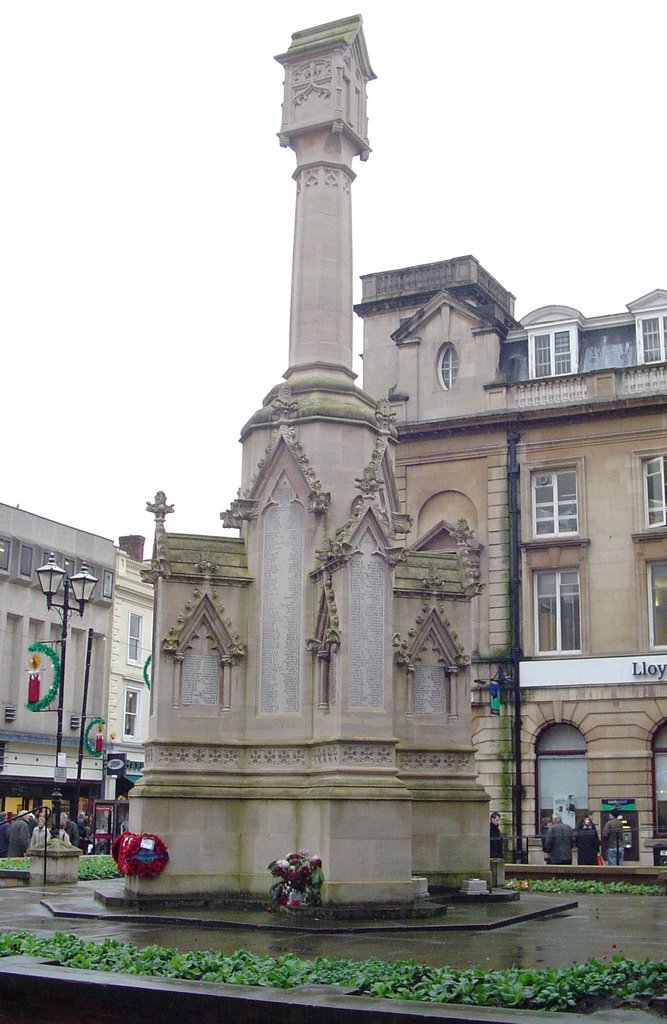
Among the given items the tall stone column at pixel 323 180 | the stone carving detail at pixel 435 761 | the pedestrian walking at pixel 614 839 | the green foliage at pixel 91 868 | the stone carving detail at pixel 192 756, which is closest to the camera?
the stone carving detail at pixel 192 756

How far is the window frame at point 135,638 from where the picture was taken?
59.5 metres

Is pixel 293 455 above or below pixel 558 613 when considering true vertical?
below

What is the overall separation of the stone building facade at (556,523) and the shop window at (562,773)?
0.05 meters

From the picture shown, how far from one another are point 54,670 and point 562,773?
70.6ft

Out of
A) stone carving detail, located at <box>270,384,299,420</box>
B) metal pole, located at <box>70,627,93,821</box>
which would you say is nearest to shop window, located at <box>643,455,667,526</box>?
metal pole, located at <box>70,627,93,821</box>

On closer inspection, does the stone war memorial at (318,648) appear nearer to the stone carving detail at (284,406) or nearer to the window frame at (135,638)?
the stone carving detail at (284,406)

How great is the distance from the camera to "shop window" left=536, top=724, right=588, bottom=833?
3878cm

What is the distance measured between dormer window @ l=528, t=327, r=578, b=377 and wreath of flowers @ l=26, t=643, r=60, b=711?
21.0m

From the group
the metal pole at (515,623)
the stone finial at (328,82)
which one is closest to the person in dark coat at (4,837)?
the metal pole at (515,623)

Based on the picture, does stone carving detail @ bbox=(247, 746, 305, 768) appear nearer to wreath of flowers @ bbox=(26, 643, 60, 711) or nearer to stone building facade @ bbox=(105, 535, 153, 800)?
wreath of flowers @ bbox=(26, 643, 60, 711)

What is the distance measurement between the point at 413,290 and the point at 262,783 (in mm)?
30488

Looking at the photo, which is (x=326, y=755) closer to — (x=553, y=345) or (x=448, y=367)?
(x=448, y=367)

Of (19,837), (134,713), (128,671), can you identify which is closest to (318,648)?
(19,837)

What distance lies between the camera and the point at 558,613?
130 ft
